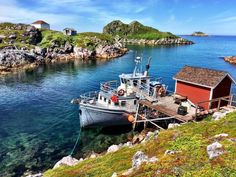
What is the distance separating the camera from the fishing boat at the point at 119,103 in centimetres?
3625

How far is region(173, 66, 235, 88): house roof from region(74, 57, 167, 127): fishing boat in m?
4.58

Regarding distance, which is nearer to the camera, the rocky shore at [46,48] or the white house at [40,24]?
the rocky shore at [46,48]

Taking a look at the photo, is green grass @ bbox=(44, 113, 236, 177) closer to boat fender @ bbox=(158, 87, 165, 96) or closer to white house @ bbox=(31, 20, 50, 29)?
boat fender @ bbox=(158, 87, 165, 96)

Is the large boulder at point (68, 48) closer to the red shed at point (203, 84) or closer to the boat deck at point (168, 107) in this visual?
the boat deck at point (168, 107)

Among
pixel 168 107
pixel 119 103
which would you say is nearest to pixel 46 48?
pixel 119 103

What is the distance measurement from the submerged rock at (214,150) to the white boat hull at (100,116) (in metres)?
22.1

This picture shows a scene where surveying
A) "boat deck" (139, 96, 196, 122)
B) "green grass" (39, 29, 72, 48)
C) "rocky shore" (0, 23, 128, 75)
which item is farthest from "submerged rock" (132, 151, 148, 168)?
"green grass" (39, 29, 72, 48)

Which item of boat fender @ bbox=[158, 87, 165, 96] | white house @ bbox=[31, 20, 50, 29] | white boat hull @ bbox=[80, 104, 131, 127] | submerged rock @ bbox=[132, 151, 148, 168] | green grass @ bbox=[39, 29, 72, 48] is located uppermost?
white house @ bbox=[31, 20, 50, 29]

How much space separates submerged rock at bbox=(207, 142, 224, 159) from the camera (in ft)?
45.7

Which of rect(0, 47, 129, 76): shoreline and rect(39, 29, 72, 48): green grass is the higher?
rect(39, 29, 72, 48): green grass

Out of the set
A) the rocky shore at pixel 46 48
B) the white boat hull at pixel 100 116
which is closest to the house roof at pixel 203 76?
the white boat hull at pixel 100 116

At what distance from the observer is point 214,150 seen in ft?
47.1

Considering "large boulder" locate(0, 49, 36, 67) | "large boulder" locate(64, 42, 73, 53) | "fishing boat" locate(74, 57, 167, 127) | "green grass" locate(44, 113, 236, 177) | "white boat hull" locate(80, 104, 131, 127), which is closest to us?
"green grass" locate(44, 113, 236, 177)

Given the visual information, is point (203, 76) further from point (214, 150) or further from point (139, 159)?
point (139, 159)
